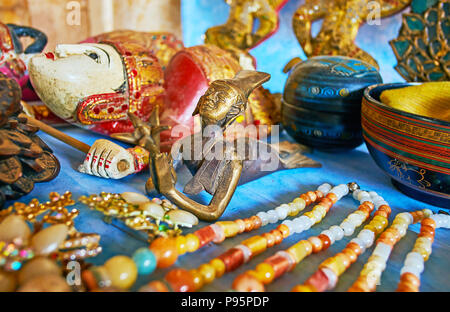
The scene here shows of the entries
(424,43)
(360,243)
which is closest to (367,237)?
(360,243)

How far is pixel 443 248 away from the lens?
2.76ft

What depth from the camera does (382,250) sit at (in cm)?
76

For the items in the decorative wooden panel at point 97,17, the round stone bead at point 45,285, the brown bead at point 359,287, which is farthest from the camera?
the decorative wooden panel at point 97,17

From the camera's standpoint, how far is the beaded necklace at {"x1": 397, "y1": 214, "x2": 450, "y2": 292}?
0.66 m

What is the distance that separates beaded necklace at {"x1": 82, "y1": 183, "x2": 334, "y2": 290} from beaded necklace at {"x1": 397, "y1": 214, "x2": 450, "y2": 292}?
0.73ft

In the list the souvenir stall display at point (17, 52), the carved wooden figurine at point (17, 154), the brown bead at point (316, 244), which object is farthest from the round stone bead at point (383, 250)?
the souvenir stall display at point (17, 52)

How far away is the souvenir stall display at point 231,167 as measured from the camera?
2.22 feet

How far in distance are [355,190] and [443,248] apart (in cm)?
27

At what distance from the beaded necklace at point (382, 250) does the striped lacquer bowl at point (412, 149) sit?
84mm

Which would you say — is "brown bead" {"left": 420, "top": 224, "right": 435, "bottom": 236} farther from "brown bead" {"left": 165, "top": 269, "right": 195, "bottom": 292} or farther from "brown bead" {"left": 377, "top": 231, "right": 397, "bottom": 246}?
"brown bead" {"left": 165, "top": 269, "right": 195, "bottom": 292}

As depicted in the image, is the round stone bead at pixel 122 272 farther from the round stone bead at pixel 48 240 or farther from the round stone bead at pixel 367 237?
the round stone bead at pixel 367 237

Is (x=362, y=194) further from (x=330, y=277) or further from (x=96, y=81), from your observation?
(x=96, y=81)

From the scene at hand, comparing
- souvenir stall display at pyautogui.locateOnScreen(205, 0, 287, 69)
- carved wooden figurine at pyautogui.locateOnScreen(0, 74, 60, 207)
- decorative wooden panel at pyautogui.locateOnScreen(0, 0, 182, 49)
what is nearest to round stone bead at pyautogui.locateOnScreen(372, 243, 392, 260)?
carved wooden figurine at pyautogui.locateOnScreen(0, 74, 60, 207)

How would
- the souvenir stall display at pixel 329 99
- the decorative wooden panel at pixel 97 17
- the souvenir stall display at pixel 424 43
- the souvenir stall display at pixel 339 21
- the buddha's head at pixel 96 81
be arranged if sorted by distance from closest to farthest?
the buddha's head at pixel 96 81
the souvenir stall display at pixel 329 99
the souvenir stall display at pixel 424 43
the souvenir stall display at pixel 339 21
the decorative wooden panel at pixel 97 17
